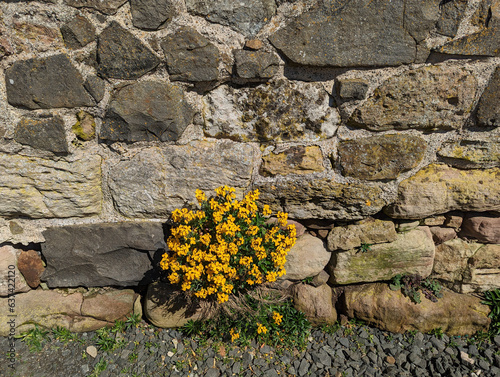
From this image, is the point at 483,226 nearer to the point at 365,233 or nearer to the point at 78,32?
the point at 365,233

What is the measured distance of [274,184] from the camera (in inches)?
91.3

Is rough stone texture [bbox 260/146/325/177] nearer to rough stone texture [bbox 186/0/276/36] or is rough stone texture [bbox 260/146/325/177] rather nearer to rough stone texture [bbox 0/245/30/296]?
rough stone texture [bbox 186/0/276/36]

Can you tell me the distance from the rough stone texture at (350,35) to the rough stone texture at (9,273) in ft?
7.69

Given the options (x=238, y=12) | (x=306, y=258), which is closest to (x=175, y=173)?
(x=238, y=12)

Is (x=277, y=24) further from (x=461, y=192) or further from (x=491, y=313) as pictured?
(x=491, y=313)

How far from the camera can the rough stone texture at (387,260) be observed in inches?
104

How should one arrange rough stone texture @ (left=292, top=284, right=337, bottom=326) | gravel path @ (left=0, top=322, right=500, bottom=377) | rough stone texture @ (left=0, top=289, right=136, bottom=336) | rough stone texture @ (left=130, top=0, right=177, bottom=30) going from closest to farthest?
1. rough stone texture @ (left=130, top=0, right=177, bottom=30)
2. gravel path @ (left=0, top=322, right=500, bottom=377)
3. rough stone texture @ (left=0, top=289, right=136, bottom=336)
4. rough stone texture @ (left=292, top=284, right=337, bottom=326)

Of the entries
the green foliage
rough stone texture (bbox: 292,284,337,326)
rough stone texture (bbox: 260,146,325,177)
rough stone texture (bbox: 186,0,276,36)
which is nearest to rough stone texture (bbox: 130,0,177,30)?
rough stone texture (bbox: 186,0,276,36)

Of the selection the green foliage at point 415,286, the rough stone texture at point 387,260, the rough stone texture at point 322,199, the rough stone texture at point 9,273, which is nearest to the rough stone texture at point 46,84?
the rough stone texture at point 9,273

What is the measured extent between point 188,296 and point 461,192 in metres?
2.16

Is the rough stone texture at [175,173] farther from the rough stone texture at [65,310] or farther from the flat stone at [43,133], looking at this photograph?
the rough stone texture at [65,310]

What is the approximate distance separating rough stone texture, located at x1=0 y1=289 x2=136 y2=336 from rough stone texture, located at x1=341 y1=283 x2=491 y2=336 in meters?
1.91

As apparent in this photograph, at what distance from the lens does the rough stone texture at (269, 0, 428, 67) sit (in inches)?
73.5

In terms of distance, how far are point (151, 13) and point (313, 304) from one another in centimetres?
237
